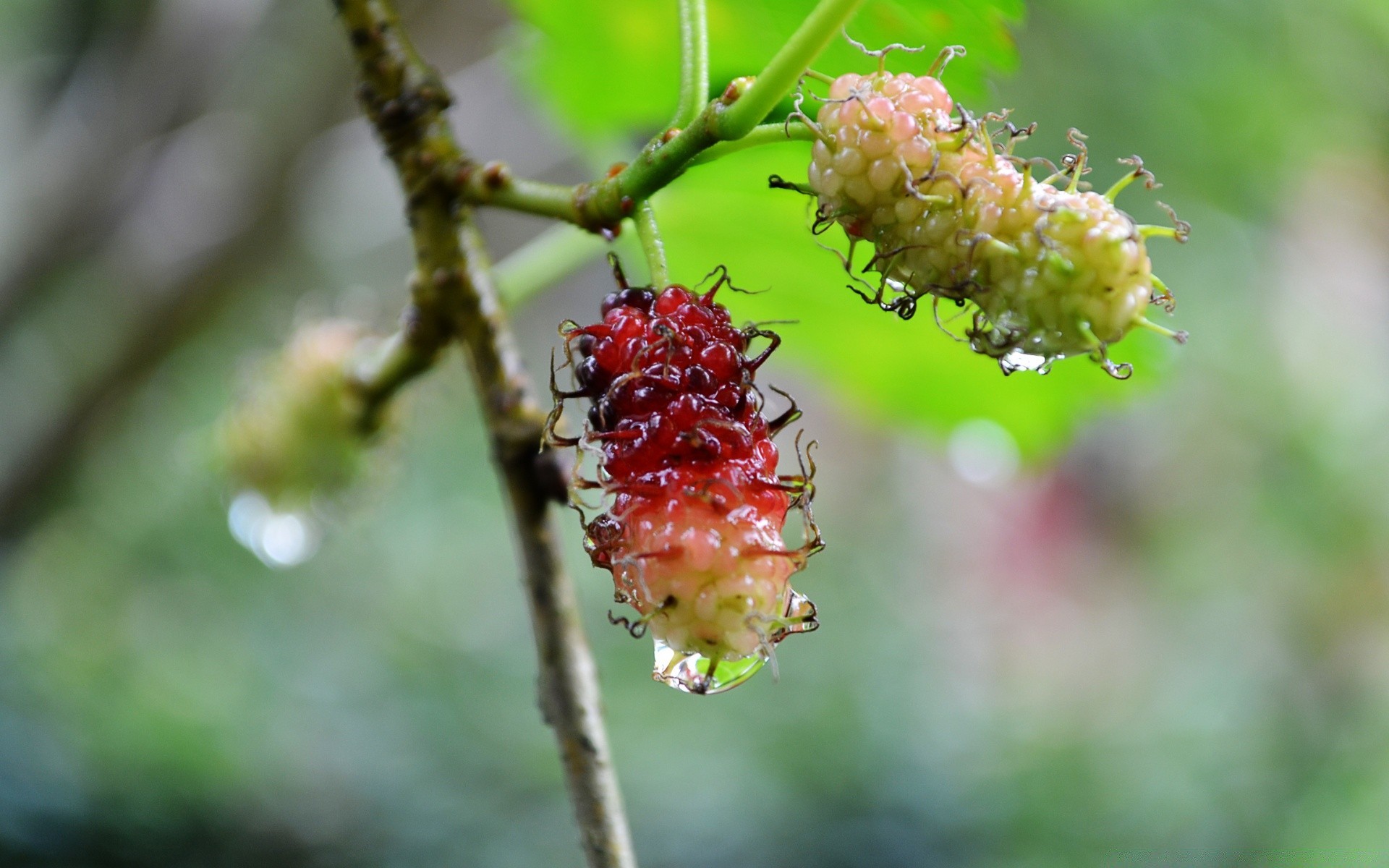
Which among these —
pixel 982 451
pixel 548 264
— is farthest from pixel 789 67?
pixel 982 451

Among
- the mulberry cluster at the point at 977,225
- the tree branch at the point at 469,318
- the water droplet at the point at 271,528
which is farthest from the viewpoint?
the water droplet at the point at 271,528

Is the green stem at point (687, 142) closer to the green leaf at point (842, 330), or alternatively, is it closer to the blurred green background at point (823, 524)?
the blurred green background at point (823, 524)

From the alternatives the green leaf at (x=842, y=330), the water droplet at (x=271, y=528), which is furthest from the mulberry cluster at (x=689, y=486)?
the water droplet at (x=271, y=528)

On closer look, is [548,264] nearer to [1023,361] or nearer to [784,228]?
[784,228]

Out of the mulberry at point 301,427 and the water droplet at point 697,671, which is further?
the mulberry at point 301,427

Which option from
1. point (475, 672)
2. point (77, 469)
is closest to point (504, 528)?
point (475, 672)

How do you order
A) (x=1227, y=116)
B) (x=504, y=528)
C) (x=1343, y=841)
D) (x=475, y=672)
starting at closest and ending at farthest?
(x=1227, y=116) < (x=1343, y=841) < (x=475, y=672) < (x=504, y=528)

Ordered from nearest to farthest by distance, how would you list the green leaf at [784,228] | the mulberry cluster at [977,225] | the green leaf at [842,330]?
the mulberry cluster at [977,225]
the green leaf at [784,228]
the green leaf at [842,330]

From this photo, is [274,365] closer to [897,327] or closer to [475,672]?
[897,327]
